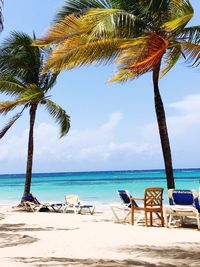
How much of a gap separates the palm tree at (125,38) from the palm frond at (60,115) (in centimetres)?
689

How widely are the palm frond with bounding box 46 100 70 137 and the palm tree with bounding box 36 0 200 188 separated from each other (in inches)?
271

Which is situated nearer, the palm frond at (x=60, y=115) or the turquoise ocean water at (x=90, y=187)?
the palm frond at (x=60, y=115)

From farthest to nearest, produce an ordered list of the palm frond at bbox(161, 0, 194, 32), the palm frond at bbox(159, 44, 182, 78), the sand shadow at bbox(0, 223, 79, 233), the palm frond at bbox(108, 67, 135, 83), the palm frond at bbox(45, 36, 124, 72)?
1. the palm frond at bbox(159, 44, 182, 78)
2. the palm frond at bbox(108, 67, 135, 83)
3. the palm frond at bbox(45, 36, 124, 72)
4. the sand shadow at bbox(0, 223, 79, 233)
5. the palm frond at bbox(161, 0, 194, 32)

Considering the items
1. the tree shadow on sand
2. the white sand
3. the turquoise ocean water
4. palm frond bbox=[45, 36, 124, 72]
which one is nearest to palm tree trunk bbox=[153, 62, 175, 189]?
palm frond bbox=[45, 36, 124, 72]

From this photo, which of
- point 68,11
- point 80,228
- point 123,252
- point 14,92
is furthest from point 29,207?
point 123,252

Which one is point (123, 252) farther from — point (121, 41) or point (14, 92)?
point (14, 92)

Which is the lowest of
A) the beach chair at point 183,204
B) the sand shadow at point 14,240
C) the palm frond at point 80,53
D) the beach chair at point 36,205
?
the sand shadow at point 14,240

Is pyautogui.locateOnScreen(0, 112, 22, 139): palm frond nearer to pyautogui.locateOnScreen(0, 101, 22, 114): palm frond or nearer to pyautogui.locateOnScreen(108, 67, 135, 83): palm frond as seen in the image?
pyautogui.locateOnScreen(0, 101, 22, 114): palm frond

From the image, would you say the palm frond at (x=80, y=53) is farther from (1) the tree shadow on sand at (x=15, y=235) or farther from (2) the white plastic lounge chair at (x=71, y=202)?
(2) the white plastic lounge chair at (x=71, y=202)

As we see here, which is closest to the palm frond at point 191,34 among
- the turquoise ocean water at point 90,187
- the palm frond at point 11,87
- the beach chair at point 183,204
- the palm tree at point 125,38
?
the palm tree at point 125,38

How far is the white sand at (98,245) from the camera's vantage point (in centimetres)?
601

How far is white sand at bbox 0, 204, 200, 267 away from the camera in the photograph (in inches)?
237

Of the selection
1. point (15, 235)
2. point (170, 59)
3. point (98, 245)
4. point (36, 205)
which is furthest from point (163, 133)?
point (36, 205)

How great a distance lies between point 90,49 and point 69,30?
81cm
